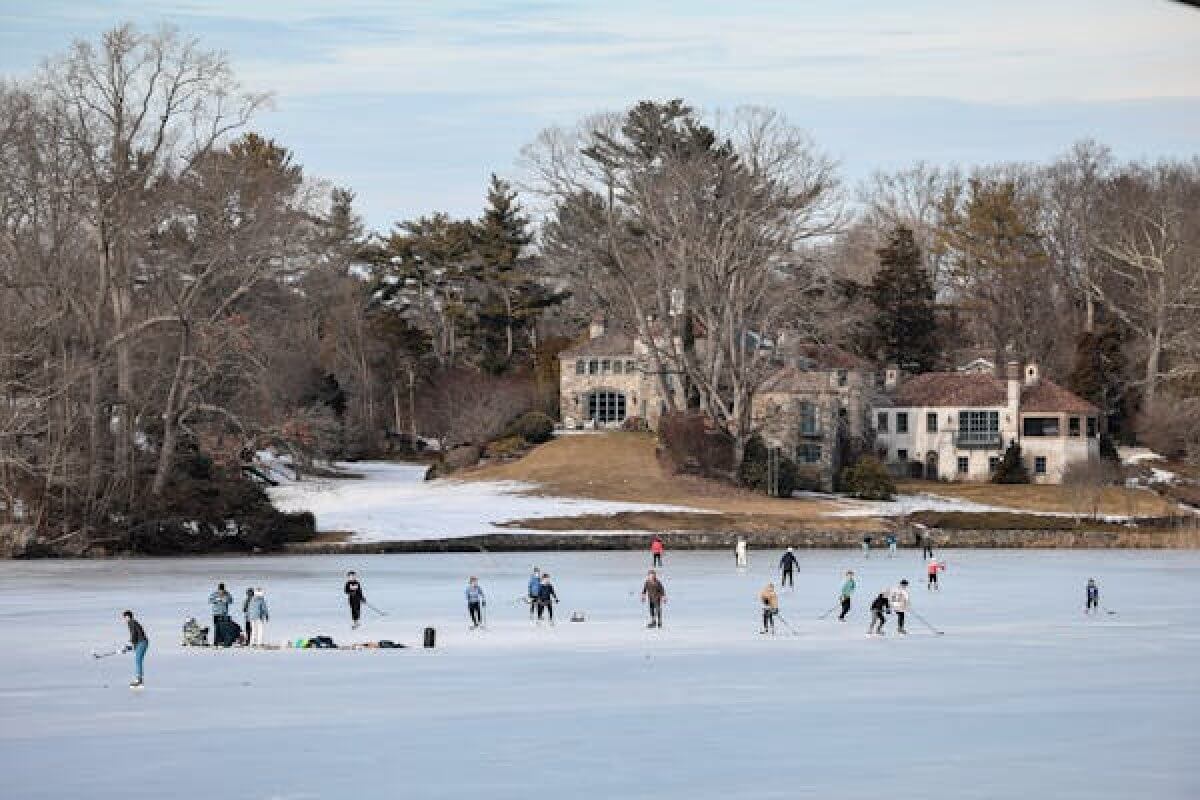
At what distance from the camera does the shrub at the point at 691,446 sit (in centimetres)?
8038

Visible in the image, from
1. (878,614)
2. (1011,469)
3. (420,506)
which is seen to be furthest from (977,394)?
(878,614)

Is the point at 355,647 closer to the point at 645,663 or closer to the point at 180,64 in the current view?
the point at 645,663

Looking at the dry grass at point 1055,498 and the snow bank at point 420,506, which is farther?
the dry grass at point 1055,498

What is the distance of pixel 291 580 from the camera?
51000mm

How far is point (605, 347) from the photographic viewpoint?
311 ft

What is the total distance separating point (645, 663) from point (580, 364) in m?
63.3

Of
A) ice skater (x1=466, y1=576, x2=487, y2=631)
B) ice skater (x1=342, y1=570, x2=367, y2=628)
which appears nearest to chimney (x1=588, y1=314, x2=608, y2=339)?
ice skater (x1=466, y1=576, x2=487, y2=631)

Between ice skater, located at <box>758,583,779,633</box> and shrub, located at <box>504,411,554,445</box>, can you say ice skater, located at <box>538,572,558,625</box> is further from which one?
shrub, located at <box>504,411,554,445</box>

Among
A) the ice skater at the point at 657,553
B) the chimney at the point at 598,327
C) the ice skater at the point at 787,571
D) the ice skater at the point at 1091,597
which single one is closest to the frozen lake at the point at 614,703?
the ice skater at the point at 1091,597

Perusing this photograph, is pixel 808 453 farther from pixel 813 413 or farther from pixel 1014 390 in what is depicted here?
pixel 1014 390

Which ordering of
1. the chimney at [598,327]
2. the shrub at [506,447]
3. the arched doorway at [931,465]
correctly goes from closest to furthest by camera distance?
the shrub at [506,447]
the arched doorway at [931,465]
the chimney at [598,327]

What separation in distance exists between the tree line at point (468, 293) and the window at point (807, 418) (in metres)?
2.30

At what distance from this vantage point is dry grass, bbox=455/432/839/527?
251ft

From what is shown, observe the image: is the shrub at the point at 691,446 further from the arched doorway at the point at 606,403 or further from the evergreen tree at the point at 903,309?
the evergreen tree at the point at 903,309
